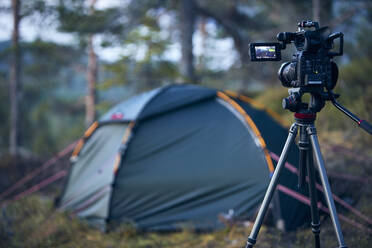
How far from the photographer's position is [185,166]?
12.9 feet

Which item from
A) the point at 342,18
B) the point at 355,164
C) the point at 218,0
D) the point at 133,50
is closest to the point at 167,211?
the point at 355,164

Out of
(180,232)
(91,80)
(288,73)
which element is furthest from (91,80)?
(288,73)

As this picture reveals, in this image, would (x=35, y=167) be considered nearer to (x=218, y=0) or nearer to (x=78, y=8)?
(x=78, y=8)

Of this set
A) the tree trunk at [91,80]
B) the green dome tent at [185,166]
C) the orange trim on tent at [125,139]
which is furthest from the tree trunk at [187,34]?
the orange trim on tent at [125,139]

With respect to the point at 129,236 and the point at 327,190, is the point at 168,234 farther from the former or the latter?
the point at 327,190

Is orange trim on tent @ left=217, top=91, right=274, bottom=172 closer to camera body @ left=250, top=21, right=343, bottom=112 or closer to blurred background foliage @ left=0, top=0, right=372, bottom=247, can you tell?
blurred background foliage @ left=0, top=0, right=372, bottom=247

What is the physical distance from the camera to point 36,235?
3750 millimetres

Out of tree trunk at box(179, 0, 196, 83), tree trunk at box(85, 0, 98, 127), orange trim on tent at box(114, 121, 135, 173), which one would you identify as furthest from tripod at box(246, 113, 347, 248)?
tree trunk at box(85, 0, 98, 127)

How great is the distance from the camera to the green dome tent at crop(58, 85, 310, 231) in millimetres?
3707

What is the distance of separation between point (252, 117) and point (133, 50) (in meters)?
8.48

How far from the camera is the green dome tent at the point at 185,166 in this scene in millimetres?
3707

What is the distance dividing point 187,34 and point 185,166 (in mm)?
5887

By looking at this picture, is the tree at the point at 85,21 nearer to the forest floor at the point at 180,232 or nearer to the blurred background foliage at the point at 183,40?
the blurred background foliage at the point at 183,40

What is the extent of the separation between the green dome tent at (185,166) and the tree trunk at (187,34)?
465 cm
